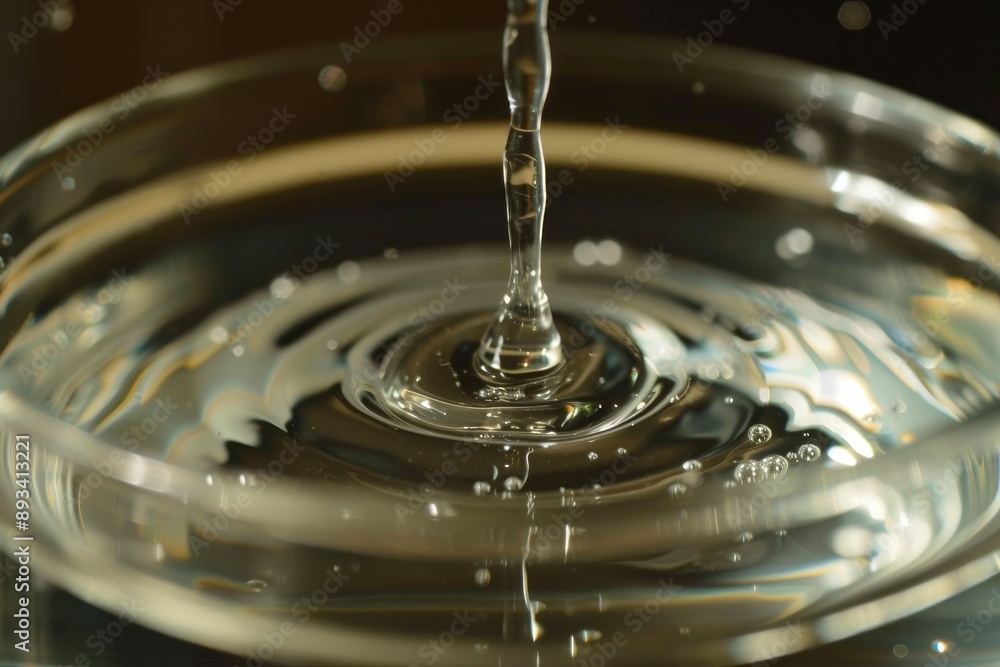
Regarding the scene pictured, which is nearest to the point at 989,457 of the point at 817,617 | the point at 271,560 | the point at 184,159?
the point at 817,617

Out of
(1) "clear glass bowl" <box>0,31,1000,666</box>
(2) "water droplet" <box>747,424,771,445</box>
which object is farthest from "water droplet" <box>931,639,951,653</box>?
(2) "water droplet" <box>747,424,771,445</box>

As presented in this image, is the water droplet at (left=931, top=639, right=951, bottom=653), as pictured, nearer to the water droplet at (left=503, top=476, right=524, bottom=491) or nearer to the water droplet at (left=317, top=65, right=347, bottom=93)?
the water droplet at (left=503, top=476, right=524, bottom=491)

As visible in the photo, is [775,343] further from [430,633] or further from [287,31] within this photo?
[287,31]

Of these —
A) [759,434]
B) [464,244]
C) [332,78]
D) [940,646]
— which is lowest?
[940,646]

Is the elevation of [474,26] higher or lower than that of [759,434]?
higher

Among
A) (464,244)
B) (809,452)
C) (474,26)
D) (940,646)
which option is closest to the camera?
(940,646)

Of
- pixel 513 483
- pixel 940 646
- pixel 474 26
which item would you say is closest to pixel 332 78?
pixel 474 26

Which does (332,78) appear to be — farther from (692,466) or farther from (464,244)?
(692,466)
